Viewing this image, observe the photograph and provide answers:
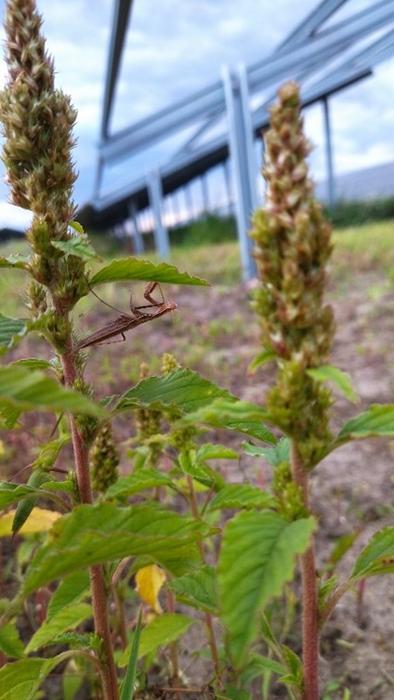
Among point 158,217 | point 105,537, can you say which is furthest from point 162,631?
point 158,217

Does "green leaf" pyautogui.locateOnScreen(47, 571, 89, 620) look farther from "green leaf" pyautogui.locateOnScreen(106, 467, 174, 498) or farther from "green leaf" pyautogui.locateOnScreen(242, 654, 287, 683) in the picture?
"green leaf" pyautogui.locateOnScreen(242, 654, 287, 683)

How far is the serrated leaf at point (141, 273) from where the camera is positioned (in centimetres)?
107

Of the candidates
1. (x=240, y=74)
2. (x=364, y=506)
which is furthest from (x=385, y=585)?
(x=240, y=74)

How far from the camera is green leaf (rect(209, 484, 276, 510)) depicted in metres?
0.93

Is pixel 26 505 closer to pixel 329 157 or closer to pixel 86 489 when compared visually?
pixel 86 489

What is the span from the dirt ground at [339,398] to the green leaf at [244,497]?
0.31 meters

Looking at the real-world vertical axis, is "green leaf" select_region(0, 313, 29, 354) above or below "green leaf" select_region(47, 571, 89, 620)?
above

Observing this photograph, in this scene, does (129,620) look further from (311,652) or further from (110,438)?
(311,652)

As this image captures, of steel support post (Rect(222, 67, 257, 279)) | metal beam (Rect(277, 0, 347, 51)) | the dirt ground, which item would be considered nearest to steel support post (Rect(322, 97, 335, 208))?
metal beam (Rect(277, 0, 347, 51))

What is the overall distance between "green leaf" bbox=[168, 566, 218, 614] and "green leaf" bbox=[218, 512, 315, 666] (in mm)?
385

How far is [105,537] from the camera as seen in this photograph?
0.82 m

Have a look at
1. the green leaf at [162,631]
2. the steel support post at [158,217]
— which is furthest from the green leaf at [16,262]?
the steel support post at [158,217]

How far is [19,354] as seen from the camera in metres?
4.63

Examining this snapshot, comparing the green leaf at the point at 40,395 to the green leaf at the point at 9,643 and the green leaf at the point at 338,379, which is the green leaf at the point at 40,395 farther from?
the green leaf at the point at 9,643
